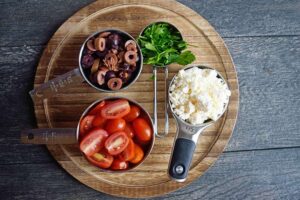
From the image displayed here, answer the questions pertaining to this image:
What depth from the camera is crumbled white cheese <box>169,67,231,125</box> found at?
1.36m

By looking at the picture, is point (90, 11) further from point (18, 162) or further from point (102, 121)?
point (18, 162)

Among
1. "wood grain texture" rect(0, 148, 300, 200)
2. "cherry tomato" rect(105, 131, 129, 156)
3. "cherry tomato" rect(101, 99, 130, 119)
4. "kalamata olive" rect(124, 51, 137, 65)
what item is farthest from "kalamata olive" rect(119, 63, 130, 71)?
"wood grain texture" rect(0, 148, 300, 200)

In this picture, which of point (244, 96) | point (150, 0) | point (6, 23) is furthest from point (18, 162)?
point (244, 96)

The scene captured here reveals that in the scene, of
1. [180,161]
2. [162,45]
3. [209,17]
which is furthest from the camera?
[209,17]

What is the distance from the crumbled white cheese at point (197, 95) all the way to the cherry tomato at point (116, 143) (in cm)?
20

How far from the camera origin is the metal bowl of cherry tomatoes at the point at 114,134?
1366 millimetres

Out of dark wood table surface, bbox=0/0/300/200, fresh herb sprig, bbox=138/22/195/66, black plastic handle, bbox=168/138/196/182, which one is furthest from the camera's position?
dark wood table surface, bbox=0/0/300/200

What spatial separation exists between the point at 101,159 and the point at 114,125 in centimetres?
13

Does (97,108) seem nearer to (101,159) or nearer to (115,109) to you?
(115,109)

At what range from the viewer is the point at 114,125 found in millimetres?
1387

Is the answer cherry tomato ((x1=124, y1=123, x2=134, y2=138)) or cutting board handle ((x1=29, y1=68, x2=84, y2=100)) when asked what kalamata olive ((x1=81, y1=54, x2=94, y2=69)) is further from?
cherry tomato ((x1=124, y1=123, x2=134, y2=138))

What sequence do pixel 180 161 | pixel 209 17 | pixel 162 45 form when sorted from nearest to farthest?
pixel 180 161, pixel 162 45, pixel 209 17

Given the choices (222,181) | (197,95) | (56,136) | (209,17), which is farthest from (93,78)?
(222,181)

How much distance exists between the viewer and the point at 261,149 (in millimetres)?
1575
